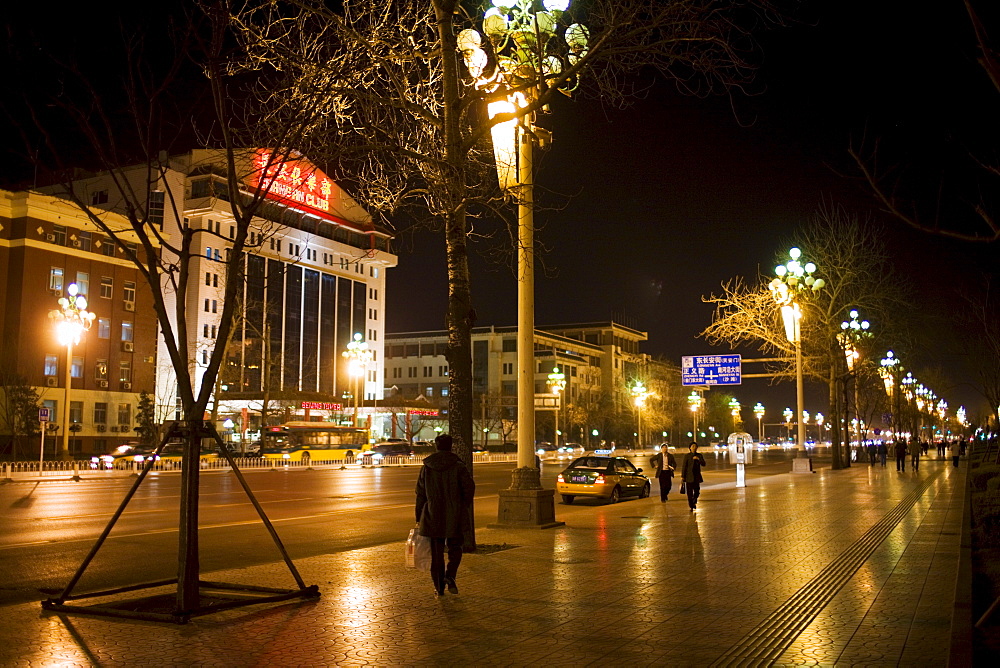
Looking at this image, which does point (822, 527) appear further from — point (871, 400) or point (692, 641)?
point (871, 400)

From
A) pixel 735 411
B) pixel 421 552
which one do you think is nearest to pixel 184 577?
pixel 421 552

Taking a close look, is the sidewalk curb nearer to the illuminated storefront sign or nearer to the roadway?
the roadway

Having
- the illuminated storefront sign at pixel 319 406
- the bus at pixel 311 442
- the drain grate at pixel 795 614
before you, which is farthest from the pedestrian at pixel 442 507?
the illuminated storefront sign at pixel 319 406

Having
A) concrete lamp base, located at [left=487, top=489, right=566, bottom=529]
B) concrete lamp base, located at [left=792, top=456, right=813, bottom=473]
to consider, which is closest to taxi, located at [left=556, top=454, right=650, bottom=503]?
concrete lamp base, located at [left=487, top=489, right=566, bottom=529]

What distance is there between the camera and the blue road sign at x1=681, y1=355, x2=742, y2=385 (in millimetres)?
37656

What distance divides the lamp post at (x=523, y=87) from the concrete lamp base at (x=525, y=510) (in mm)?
207

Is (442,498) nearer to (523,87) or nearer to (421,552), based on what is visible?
(421,552)

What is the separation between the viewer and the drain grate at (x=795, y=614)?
22.2 ft

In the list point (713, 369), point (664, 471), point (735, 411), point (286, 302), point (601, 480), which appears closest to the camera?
point (664, 471)

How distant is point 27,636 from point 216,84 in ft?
17.3

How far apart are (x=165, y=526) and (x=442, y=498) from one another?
448 inches

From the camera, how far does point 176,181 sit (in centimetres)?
8706

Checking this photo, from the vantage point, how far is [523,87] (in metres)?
12.4

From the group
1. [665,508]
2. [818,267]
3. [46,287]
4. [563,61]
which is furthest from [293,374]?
[563,61]
